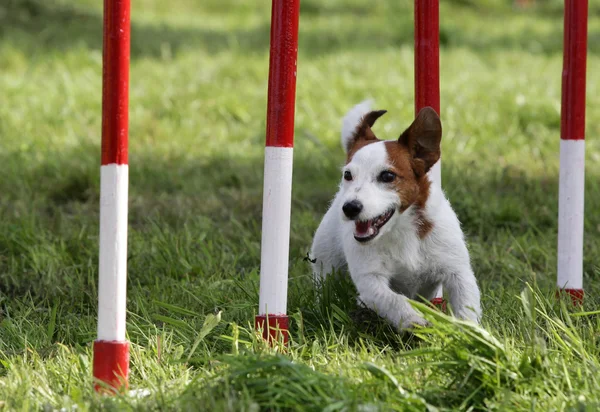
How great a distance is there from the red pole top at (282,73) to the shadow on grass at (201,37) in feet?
19.1

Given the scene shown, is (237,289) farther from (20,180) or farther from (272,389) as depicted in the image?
(20,180)

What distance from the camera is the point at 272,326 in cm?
277

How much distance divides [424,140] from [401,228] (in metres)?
0.32

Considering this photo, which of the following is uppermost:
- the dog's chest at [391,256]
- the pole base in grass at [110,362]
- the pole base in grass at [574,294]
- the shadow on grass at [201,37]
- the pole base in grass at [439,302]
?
the shadow on grass at [201,37]

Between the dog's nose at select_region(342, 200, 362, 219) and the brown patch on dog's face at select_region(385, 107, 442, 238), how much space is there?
0.20 m

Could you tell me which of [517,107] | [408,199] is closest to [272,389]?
[408,199]

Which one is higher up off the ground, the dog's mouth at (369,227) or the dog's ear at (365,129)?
the dog's ear at (365,129)

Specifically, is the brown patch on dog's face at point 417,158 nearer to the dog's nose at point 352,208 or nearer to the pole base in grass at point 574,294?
the dog's nose at point 352,208

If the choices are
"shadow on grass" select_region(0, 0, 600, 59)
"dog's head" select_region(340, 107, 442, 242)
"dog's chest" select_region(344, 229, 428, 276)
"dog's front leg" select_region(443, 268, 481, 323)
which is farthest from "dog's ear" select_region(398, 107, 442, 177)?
"shadow on grass" select_region(0, 0, 600, 59)

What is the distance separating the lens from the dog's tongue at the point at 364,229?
301 cm

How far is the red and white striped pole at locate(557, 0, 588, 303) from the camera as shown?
3436 mm

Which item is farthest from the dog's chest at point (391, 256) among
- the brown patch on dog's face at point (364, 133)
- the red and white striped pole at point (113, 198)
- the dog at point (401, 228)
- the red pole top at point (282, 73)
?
the red and white striped pole at point (113, 198)

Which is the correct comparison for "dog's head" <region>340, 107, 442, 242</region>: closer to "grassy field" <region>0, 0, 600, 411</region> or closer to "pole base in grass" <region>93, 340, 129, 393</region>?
"grassy field" <region>0, 0, 600, 411</region>

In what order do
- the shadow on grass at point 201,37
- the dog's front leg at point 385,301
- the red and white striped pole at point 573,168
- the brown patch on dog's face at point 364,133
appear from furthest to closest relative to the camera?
the shadow on grass at point 201,37 < the red and white striped pole at point 573,168 < the brown patch on dog's face at point 364,133 < the dog's front leg at point 385,301
